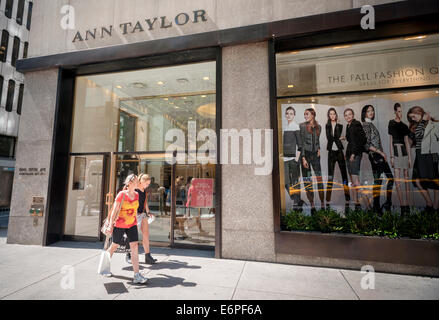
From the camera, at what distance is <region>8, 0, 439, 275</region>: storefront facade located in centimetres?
534

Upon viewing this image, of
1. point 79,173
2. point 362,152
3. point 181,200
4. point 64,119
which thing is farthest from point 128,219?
point 362,152

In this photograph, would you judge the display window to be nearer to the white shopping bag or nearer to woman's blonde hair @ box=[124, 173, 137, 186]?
woman's blonde hair @ box=[124, 173, 137, 186]

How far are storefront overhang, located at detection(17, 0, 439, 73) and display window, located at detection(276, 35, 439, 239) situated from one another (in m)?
0.52

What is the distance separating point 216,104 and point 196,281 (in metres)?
4.03

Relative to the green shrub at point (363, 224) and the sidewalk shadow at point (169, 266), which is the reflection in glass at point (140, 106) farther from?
the green shrub at point (363, 224)

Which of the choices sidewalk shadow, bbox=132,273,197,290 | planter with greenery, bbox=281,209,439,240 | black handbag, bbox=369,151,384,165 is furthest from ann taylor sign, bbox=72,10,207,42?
sidewalk shadow, bbox=132,273,197,290

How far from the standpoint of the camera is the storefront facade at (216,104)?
17.5 feet

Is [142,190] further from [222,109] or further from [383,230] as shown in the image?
[383,230]

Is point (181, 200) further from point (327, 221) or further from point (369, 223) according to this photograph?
point (369, 223)

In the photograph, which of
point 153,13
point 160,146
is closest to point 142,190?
point 160,146

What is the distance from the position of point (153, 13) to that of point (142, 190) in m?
5.15

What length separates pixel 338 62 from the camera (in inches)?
260

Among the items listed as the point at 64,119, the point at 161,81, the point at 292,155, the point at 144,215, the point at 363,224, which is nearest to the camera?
the point at 363,224

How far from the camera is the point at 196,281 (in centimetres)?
418
